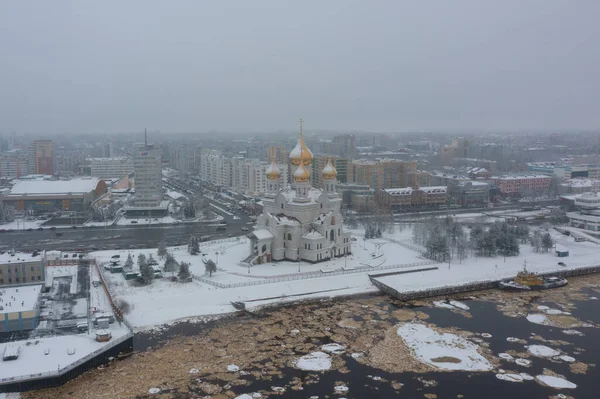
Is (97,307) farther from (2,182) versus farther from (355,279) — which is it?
(2,182)

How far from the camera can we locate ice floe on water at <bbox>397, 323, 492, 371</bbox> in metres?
23.0

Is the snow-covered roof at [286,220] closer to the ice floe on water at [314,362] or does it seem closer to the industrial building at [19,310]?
the ice floe on water at [314,362]

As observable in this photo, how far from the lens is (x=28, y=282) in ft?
106

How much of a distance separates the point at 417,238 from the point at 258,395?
29.4 meters

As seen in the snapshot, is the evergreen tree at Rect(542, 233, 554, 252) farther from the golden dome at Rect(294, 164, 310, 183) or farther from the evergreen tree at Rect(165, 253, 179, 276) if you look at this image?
the evergreen tree at Rect(165, 253, 179, 276)

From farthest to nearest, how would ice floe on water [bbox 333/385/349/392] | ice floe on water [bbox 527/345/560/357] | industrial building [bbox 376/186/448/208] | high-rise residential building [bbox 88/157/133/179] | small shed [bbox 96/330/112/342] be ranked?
high-rise residential building [bbox 88/157/133/179]
industrial building [bbox 376/186/448/208]
small shed [bbox 96/330/112/342]
ice floe on water [bbox 527/345/560/357]
ice floe on water [bbox 333/385/349/392]

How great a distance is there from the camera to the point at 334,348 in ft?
81.4

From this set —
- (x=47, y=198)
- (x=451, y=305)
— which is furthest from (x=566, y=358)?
(x=47, y=198)

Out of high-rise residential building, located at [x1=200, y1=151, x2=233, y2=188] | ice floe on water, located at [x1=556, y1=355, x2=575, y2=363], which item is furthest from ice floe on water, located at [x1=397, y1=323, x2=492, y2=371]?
high-rise residential building, located at [x1=200, y1=151, x2=233, y2=188]

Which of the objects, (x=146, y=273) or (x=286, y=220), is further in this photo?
(x=286, y=220)

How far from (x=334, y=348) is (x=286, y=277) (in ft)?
35.9

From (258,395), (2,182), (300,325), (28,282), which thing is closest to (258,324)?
(300,325)

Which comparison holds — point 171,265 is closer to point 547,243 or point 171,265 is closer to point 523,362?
point 523,362

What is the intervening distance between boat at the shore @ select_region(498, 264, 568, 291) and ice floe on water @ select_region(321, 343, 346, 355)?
14.7 m
